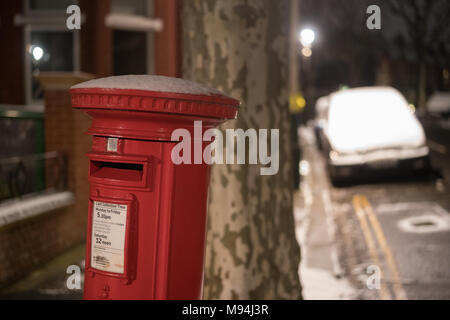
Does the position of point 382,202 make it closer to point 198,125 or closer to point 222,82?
point 222,82

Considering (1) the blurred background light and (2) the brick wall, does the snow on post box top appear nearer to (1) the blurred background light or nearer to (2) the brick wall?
(2) the brick wall

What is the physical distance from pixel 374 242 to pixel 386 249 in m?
0.43

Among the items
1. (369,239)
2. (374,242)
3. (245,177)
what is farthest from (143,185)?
(369,239)

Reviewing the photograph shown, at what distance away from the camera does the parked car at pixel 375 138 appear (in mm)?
11750

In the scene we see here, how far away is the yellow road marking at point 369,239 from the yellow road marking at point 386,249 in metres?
0.08

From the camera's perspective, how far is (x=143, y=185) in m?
3.00

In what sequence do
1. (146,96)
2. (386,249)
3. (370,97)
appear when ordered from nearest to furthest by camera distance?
(146,96), (386,249), (370,97)

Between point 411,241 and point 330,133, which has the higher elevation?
point 330,133

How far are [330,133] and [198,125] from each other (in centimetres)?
989

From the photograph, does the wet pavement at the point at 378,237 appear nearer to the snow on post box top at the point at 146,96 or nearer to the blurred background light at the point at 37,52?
the snow on post box top at the point at 146,96

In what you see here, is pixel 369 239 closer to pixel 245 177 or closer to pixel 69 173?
pixel 69 173
